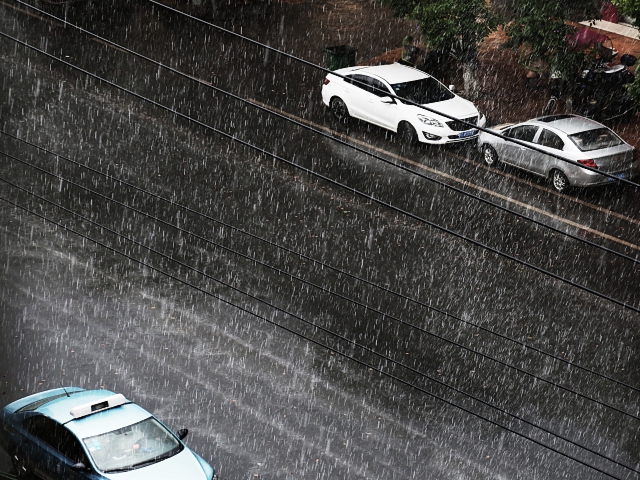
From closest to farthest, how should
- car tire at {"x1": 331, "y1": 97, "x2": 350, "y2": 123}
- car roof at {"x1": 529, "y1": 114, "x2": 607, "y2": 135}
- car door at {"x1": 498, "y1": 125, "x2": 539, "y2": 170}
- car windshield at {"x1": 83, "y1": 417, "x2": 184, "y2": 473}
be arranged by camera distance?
car windshield at {"x1": 83, "y1": 417, "x2": 184, "y2": 473}
car roof at {"x1": 529, "y1": 114, "x2": 607, "y2": 135}
car door at {"x1": 498, "y1": 125, "x2": 539, "y2": 170}
car tire at {"x1": 331, "y1": 97, "x2": 350, "y2": 123}

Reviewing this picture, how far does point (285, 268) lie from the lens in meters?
15.4

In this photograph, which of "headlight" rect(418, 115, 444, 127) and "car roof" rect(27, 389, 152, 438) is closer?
"car roof" rect(27, 389, 152, 438)

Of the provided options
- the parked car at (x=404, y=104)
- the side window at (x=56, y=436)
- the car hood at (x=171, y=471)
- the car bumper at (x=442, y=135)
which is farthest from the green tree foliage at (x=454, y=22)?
the side window at (x=56, y=436)

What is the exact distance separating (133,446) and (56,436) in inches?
33.4

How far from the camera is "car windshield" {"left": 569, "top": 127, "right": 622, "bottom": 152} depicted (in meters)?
17.9

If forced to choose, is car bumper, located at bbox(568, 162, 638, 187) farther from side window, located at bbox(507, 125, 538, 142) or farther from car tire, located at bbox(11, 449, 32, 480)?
car tire, located at bbox(11, 449, 32, 480)

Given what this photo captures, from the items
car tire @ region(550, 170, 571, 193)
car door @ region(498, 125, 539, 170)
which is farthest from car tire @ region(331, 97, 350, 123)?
car tire @ region(550, 170, 571, 193)

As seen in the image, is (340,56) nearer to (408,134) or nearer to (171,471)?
(408,134)

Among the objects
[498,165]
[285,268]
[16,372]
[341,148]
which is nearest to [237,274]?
[285,268]

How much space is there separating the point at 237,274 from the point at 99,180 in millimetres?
4145

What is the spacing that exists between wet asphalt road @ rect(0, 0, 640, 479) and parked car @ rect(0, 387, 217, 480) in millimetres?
1083

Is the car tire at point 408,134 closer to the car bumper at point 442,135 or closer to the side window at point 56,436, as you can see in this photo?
the car bumper at point 442,135

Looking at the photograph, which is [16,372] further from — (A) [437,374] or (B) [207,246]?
(A) [437,374]

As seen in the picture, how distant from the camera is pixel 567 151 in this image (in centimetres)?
1784
